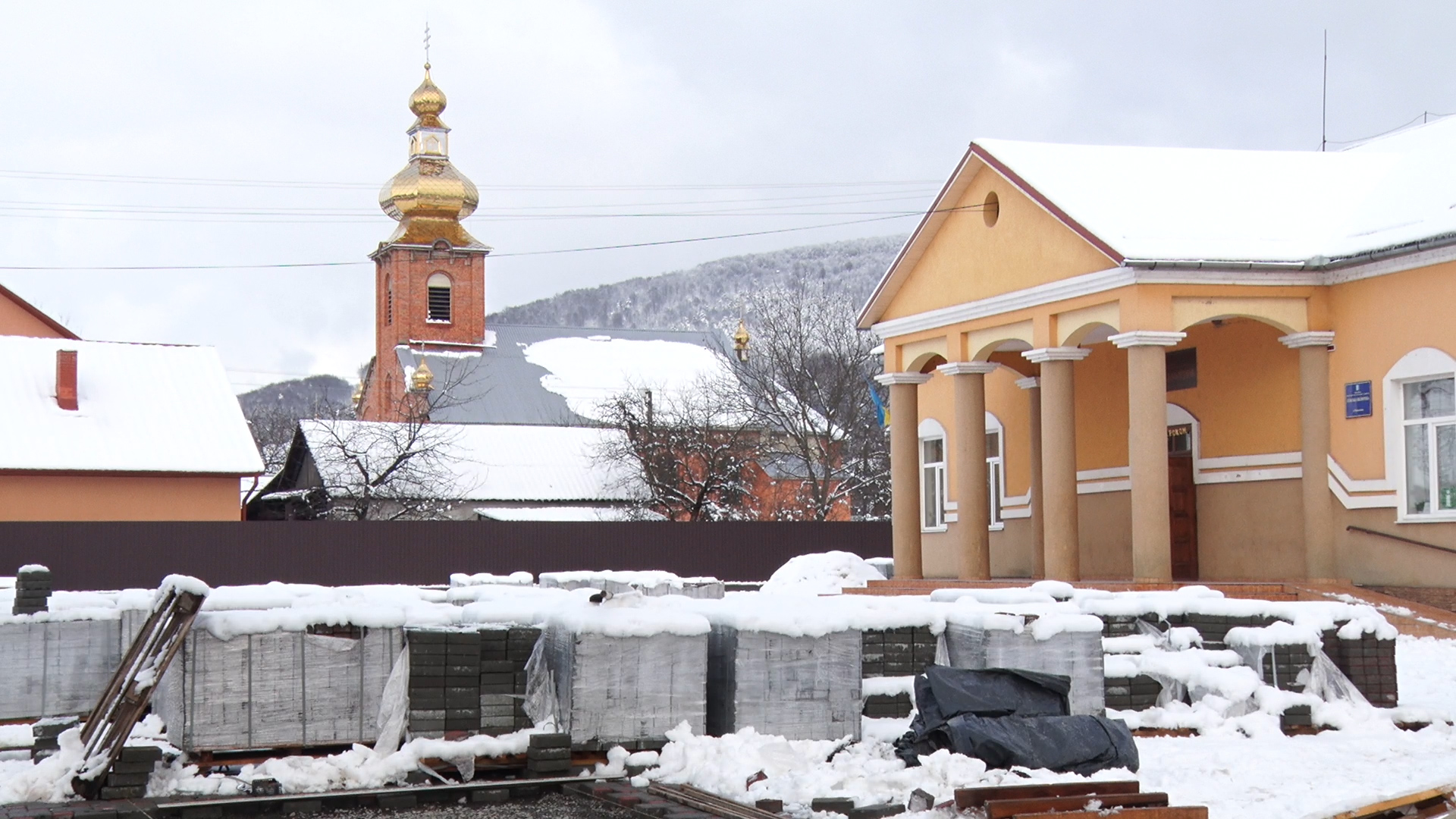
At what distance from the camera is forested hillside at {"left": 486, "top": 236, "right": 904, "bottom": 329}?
151750 millimetres

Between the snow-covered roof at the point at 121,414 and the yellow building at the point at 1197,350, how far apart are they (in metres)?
18.9

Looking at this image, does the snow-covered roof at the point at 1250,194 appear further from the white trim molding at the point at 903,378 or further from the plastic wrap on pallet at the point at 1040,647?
the plastic wrap on pallet at the point at 1040,647

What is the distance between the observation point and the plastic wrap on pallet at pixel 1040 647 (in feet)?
37.5

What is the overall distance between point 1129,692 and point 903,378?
13.8 meters

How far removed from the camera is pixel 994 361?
83.4ft

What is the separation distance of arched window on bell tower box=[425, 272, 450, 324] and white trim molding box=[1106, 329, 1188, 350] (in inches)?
2168

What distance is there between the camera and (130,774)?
9.34m

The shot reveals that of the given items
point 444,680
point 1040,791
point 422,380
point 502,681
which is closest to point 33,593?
point 444,680

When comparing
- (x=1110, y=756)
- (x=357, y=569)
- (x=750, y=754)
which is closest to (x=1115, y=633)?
(x=1110, y=756)

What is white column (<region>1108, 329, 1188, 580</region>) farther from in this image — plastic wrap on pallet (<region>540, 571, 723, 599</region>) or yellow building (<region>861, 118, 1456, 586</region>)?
plastic wrap on pallet (<region>540, 571, 723, 599</region>)

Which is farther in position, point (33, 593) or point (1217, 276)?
point (1217, 276)

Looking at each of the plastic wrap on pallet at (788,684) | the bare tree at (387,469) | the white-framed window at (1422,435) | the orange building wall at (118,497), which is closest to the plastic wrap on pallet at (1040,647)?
the plastic wrap on pallet at (788,684)

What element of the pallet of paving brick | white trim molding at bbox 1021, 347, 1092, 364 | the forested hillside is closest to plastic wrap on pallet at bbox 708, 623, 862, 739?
the pallet of paving brick

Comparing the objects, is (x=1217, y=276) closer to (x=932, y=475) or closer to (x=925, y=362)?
(x=925, y=362)
